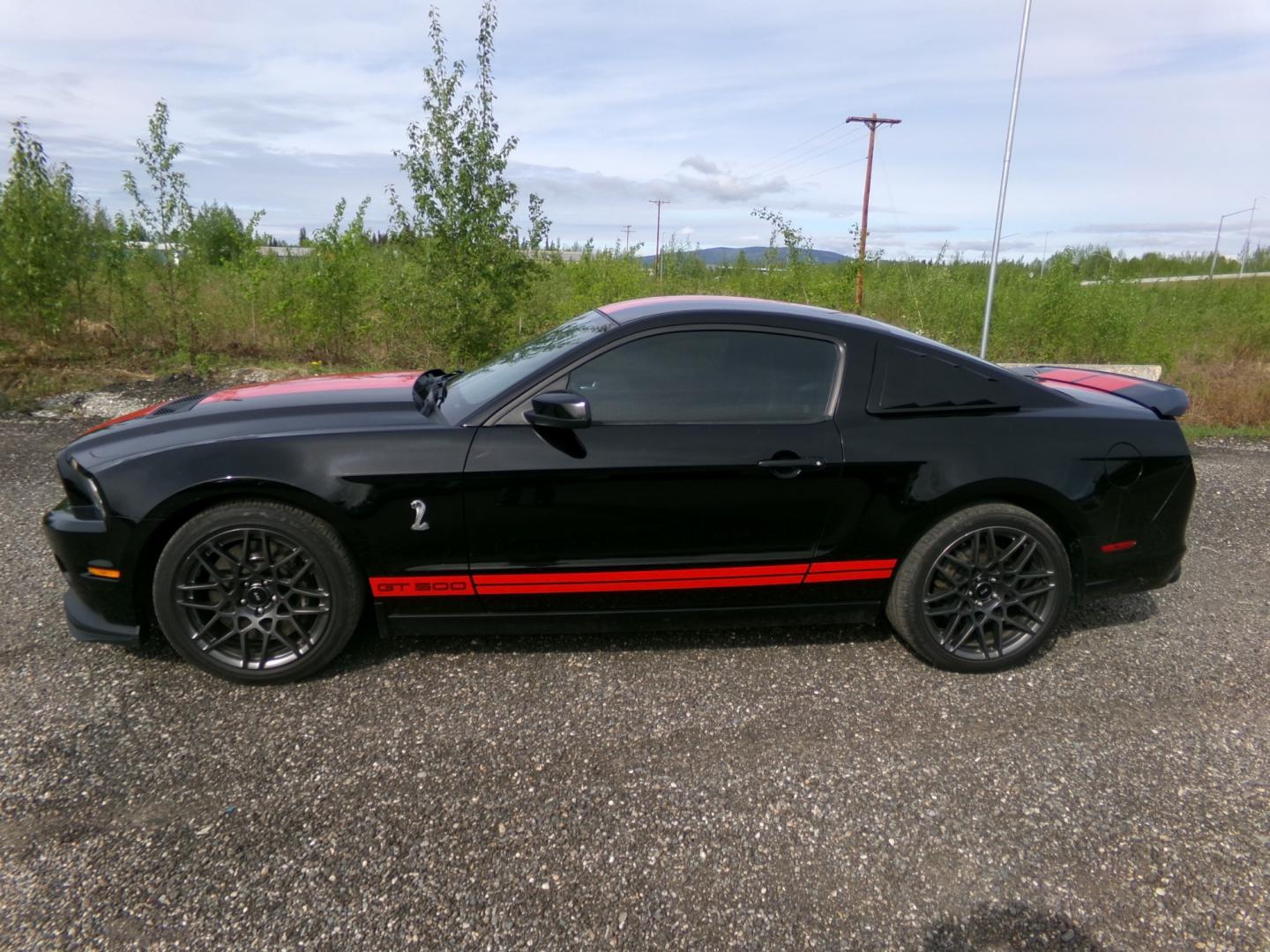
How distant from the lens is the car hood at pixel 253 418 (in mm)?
3084

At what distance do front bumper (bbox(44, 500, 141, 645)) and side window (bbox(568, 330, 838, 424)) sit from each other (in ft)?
5.98

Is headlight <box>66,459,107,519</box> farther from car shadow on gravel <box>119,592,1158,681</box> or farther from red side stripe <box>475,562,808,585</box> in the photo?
red side stripe <box>475,562,808,585</box>

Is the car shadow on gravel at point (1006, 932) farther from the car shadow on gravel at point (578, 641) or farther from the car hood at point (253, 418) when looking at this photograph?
the car hood at point (253, 418)

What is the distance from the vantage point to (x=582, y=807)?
8.23 feet

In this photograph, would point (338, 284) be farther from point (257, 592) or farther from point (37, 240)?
point (257, 592)

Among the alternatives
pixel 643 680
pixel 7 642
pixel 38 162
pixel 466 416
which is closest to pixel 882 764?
pixel 643 680

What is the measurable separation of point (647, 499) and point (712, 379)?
57 centimetres

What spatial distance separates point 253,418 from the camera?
3209 mm

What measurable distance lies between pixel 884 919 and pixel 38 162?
12.2 meters

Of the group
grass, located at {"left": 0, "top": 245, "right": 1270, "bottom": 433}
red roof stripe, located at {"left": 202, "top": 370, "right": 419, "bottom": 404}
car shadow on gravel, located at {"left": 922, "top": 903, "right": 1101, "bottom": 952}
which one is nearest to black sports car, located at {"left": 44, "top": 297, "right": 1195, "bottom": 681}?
red roof stripe, located at {"left": 202, "top": 370, "right": 419, "bottom": 404}

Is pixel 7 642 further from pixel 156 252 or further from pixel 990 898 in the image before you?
pixel 156 252

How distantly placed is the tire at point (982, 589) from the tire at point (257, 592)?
2287mm

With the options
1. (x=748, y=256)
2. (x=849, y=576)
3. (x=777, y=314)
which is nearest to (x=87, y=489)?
(x=777, y=314)

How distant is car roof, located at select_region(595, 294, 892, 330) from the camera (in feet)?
11.0
